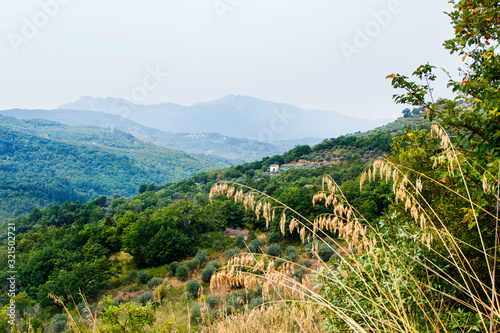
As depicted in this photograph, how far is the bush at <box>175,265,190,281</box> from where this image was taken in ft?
68.1

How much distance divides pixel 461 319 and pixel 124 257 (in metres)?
29.9

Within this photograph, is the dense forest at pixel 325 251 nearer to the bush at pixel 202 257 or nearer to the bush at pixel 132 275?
the bush at pixel 202 257

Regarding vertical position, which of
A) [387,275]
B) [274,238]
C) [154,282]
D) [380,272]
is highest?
[380,272]

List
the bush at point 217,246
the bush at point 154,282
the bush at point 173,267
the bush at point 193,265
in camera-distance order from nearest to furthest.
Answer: the bush at point 154,282
the bush at point 193,265
the bush at point 173,267
the bush at point 217,246

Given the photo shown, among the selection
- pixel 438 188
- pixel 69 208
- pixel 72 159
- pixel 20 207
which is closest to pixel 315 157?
pixel 69 208

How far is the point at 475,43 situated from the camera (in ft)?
12.1

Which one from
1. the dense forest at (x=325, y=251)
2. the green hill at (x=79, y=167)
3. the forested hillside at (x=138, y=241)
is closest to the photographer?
the dense forest at (x=325, y=251)

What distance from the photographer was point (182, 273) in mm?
20750

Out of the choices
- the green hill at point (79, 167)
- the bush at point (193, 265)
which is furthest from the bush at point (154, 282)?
the green hill at point (79, 167)

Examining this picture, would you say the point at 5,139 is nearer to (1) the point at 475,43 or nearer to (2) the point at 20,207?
(2) the point at 20,207

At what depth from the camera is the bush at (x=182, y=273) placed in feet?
68.1

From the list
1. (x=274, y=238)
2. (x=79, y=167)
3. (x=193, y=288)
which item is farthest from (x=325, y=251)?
(x=79, y=167)

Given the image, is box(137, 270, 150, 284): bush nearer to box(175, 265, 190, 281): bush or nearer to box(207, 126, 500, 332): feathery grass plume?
box(175, 265, 190, 281): bush

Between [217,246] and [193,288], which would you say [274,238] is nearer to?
[217,246]
